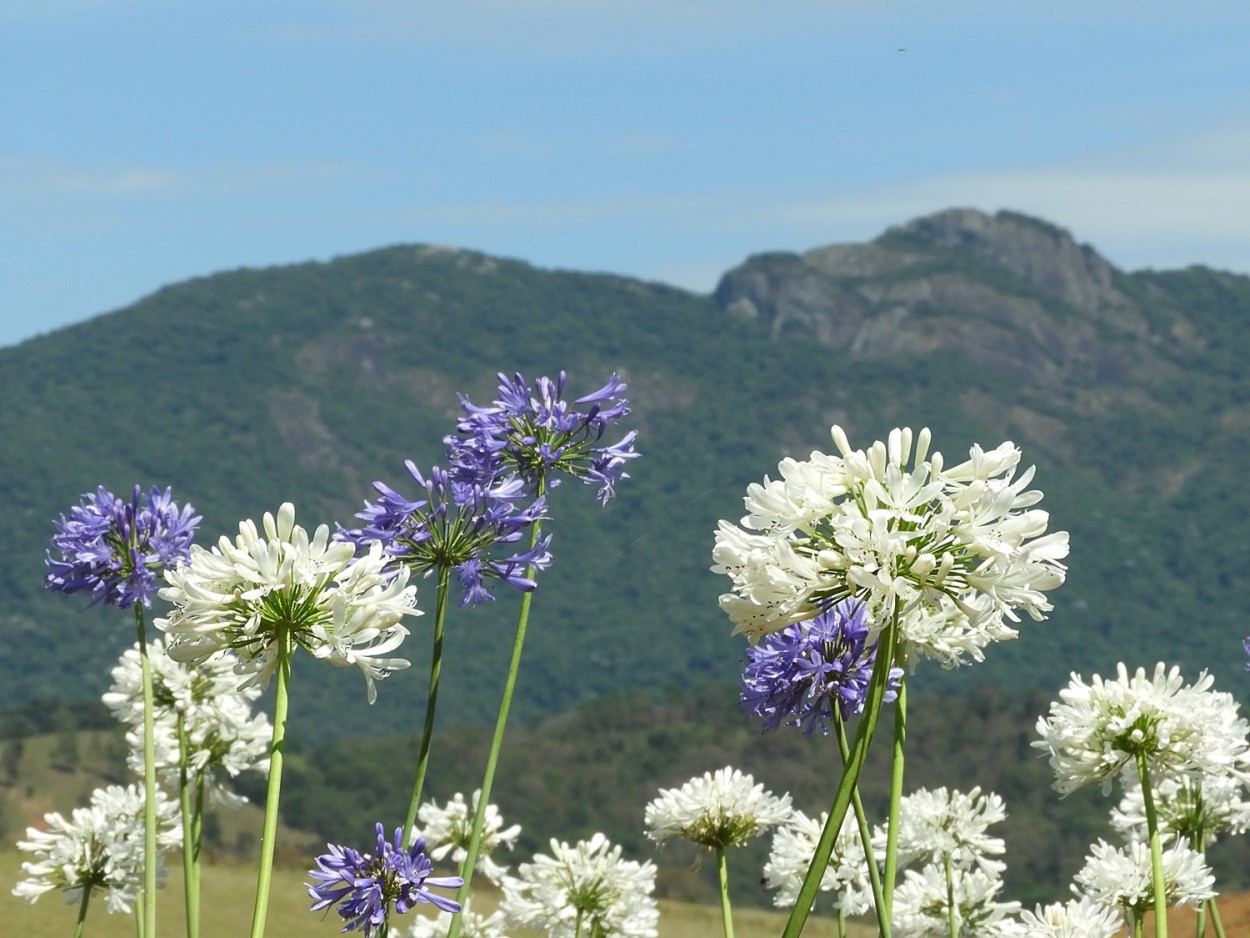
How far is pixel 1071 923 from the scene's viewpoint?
7438 millimetres

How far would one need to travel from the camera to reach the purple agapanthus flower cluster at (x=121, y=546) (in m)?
7.84

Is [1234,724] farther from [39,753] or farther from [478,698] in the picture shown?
[478,698]

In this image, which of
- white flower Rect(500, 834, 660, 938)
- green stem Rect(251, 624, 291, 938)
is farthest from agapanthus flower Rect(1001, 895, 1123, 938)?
green stem Rect(251, 624, 291, 938)

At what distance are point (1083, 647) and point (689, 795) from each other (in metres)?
192

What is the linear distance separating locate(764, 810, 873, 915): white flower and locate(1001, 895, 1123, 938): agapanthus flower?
4.12 feet

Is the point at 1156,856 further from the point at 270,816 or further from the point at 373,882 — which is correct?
the point at 270,816

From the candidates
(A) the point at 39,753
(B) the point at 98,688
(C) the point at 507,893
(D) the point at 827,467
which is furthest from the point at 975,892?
(B) the point at 98,688

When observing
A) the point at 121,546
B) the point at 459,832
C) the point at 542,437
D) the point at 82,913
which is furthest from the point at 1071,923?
the point at 82,913

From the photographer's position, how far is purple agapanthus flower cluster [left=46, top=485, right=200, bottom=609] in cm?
784

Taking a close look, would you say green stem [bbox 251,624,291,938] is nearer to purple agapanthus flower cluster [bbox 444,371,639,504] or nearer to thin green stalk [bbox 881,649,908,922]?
thin green stalk [bbox 881,649,908,922]

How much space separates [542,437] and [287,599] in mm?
2289

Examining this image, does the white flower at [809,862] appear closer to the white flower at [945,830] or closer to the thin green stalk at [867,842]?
the white flower at [945,830]

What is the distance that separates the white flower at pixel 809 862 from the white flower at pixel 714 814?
422 mm

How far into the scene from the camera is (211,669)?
30.2ft
